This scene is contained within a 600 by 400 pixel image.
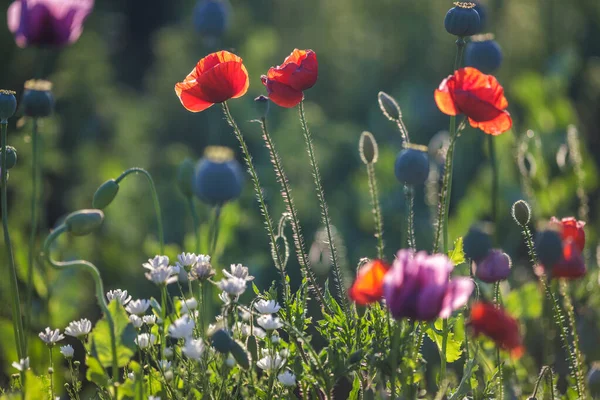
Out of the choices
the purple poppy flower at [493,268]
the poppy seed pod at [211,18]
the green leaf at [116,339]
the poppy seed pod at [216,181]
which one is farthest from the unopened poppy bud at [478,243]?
the poppy seed pod at [211,18]

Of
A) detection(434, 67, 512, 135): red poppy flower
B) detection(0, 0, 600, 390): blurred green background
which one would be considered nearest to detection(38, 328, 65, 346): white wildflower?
detection(434, 67, 512, 135): red poppy flower

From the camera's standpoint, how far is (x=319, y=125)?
11.6 ft

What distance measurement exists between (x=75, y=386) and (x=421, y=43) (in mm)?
3307

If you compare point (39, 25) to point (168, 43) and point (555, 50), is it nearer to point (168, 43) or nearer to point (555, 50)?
point (168, 43)

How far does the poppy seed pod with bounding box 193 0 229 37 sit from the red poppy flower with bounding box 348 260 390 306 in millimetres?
2023

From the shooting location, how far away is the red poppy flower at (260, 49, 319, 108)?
128 cm

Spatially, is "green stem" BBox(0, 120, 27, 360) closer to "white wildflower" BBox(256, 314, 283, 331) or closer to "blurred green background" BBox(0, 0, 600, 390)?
"white wildflower" BBox(256, 314, 283, 331)

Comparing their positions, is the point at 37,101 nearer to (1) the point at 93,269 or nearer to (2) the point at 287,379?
(1) the point at 93,269

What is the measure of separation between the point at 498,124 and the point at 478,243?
0.17m

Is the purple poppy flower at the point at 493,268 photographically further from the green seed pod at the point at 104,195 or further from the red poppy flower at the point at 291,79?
the green seed pod at the point at 104,195

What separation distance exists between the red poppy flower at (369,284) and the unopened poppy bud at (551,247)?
19 cm

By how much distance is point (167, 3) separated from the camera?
6363 mm

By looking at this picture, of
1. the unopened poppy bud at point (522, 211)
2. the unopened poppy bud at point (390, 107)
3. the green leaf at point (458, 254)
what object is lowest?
the green leaf at point (458, 254)

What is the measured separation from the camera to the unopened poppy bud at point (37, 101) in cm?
124
